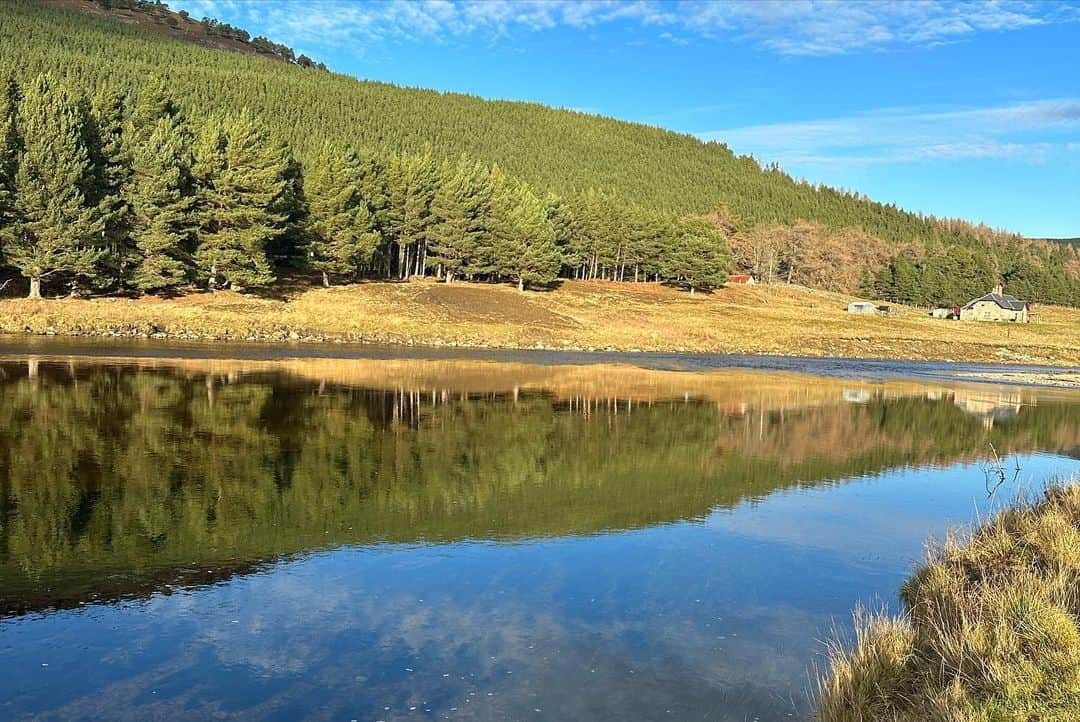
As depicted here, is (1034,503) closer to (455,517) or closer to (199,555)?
(455,517)

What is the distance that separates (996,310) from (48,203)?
129 meters

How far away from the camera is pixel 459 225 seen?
3565 inches

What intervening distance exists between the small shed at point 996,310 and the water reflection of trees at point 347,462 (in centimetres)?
11179

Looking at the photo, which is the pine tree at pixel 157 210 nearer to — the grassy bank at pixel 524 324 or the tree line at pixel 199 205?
the tree line at pixel 199 205

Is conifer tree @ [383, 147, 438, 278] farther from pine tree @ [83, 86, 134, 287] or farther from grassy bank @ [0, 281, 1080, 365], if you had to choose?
pine tree @ [83, 86, 134, 287]

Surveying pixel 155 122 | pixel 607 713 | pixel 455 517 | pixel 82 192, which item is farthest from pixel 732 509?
pixel 155 122

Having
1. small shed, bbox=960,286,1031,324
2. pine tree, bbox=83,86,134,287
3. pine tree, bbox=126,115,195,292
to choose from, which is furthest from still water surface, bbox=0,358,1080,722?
small shed, bbox=960,286,1031,324

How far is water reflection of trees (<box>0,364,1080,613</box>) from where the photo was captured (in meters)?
11.3

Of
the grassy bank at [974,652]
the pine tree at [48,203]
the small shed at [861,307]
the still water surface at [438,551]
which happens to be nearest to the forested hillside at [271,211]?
the pine tree at [48,203]

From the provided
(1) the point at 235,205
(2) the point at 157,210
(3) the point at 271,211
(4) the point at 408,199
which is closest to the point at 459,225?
(4) the point at 408,199

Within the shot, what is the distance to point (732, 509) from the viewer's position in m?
15.1

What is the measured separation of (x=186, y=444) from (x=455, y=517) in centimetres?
789

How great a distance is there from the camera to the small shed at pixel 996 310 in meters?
129

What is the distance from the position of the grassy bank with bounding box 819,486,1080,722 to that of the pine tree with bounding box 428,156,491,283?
271 ft
